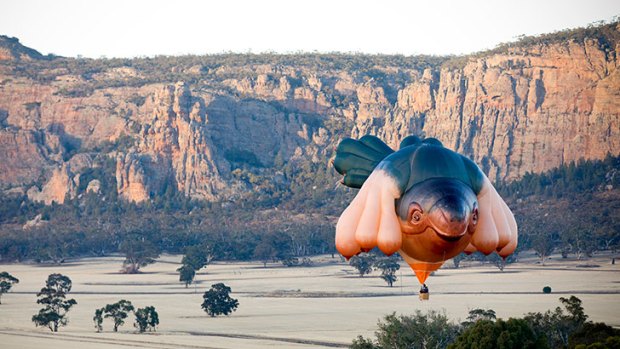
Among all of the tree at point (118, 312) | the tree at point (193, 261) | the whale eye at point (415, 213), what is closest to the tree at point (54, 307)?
the tree at point (118, 312)

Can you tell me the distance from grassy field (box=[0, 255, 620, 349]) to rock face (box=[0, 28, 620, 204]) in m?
28.6

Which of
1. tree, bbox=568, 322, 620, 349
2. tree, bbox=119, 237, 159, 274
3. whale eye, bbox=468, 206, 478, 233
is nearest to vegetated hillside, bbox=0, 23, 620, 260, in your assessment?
tree, bbox=119, 237, 159, 274

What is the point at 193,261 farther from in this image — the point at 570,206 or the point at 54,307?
Answer: the point at 570,206

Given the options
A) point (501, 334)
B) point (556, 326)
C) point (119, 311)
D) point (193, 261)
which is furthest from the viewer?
point (193, 261)

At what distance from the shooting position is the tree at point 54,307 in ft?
248

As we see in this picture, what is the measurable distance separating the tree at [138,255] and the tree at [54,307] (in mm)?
25874

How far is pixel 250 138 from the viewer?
176m

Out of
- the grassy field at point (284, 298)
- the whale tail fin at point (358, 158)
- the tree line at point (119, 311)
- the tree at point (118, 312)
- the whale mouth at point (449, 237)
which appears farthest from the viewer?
the tree at point (118, 312)

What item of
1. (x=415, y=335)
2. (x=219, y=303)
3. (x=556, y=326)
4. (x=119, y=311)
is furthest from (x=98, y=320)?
(x=556, y=326)

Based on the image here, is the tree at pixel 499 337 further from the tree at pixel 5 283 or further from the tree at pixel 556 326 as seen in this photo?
the tree at pixel 5 283

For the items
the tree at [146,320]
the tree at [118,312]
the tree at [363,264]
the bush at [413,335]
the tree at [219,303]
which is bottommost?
the bush at [413,335]

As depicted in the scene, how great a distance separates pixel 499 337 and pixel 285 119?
13969cm

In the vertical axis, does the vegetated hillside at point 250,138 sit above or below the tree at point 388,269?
above

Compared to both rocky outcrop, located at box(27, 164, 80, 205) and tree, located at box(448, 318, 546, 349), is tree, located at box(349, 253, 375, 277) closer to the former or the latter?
rocky outcrop, located at box(27, 164, 80, 205)
